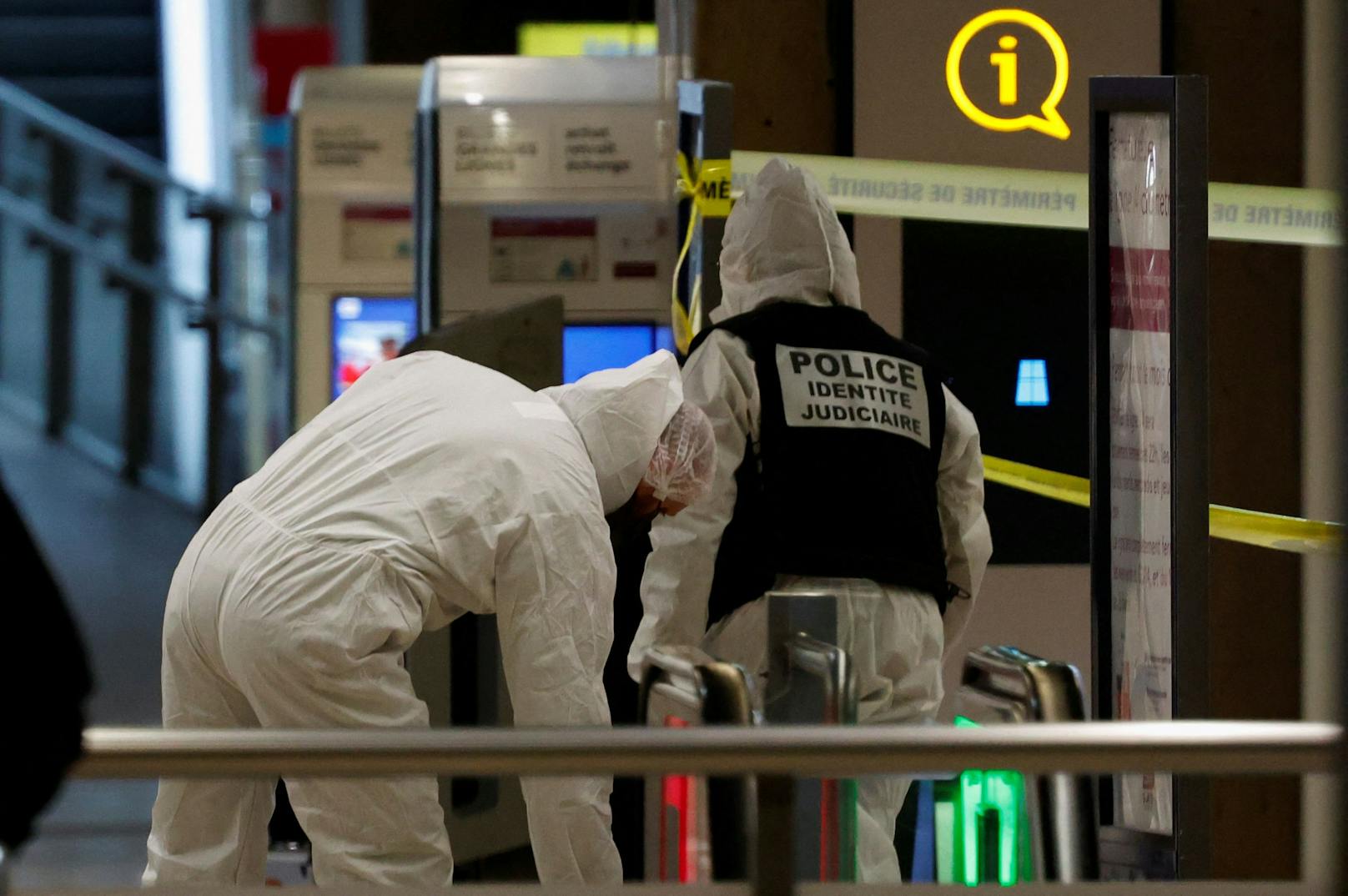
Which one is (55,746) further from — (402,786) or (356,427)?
(356,427)

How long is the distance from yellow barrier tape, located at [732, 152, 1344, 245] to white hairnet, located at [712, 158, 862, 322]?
808 mm

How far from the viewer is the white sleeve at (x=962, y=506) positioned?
13.0 feet

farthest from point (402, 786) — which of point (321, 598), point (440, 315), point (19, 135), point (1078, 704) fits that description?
point (19, 135)

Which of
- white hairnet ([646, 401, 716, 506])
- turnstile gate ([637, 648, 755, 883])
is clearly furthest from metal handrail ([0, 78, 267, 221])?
turnstile gate ([637, 648, 755, 883])

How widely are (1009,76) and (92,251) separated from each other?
5143 mm

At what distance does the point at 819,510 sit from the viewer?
12.3ft

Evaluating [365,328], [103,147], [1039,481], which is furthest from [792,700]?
[103,147]

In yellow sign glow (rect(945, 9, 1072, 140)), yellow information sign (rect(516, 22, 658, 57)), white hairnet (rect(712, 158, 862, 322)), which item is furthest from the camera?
yellow information sign (rect(516, 22, 658, 57))

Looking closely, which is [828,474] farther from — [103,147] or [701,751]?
[103,147]

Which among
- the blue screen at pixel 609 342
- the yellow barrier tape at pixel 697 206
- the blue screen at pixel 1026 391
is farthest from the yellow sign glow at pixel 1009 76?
the blue screen at pixel 609 342

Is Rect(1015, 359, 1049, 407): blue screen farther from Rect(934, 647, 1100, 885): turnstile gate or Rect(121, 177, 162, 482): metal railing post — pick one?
Rect(121, 177, 162, 482): metal railing post

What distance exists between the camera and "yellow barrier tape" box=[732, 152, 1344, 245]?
16.0 ft

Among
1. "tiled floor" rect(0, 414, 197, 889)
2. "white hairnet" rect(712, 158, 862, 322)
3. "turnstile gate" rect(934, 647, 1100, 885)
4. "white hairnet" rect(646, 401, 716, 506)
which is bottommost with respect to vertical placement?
"tiled floor" rect(0, 414, 197, 889)

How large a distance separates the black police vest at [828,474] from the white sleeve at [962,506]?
4.8 inches
